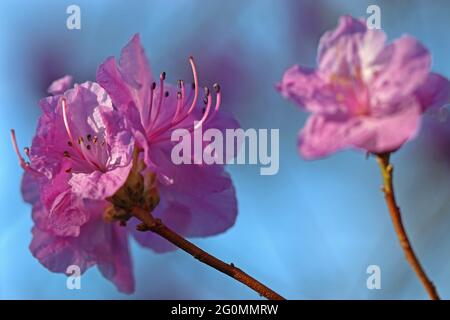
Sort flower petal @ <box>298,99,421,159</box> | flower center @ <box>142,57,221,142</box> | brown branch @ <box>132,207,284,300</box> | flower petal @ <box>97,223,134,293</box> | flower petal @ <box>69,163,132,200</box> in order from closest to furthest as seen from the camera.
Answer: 1. flower petal @ <box>298,99,421,159</box>
2. brown branch @ <box>132,207,284,300</box>
3. flower petal @ <box>69,163,132,200</box>
4. flower center @ <box>142,57,221,142</box>
5. flower petal @ <box>97,223,134,293</box>

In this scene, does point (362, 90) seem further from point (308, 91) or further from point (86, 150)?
point (86, 150)

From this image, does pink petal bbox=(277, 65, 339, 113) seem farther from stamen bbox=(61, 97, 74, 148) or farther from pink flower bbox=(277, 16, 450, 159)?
stamen bbox=(61, 97, 74, 148)

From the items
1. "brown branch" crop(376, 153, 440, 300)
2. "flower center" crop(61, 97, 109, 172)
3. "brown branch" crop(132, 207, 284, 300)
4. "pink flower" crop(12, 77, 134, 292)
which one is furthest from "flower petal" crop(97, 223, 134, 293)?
"brown branch" crop(376, 153, 440, 300)

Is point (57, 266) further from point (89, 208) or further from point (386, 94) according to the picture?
point (386, 94)

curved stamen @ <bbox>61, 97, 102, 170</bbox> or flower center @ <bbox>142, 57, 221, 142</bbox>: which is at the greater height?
flower center @ <bbox>142, 57, 221, 142</bbox>

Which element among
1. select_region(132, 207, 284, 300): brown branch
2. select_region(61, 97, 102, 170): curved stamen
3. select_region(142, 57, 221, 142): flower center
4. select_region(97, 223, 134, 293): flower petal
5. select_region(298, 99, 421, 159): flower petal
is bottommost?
select_region(132, 207, 284, 300): brown branch

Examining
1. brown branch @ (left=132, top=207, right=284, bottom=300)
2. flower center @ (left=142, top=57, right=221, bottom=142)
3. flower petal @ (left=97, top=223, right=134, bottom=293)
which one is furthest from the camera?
Result: flower petal @ (left=97, top=223, right=134, bottom=293)

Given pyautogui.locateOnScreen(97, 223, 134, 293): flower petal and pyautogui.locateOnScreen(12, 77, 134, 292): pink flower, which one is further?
pyautogui.locateOnScreen(97, 223, 134, 293): flower petal

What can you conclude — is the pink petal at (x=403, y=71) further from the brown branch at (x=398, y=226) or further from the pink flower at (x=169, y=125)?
the pink flower at (x=169, y=125)
